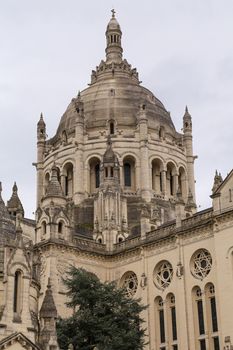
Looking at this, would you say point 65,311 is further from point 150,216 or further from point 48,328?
point 48,328

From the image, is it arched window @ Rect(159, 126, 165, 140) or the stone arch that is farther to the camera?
arched window @ Rect(159, 126, 165, 140)

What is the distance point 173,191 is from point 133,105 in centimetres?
1006

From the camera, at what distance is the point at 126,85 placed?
77.1 metres

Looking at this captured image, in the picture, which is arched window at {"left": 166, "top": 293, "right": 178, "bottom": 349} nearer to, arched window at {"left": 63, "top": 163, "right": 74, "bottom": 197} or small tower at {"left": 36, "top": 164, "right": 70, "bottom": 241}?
small tower at {"left": 36, "top": 164, "right": 70, "bottom": 241}

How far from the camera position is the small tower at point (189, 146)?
75.1 m

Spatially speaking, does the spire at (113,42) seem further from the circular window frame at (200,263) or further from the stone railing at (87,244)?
the circular window frame at (200,263)

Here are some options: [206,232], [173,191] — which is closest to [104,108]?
[173,191]

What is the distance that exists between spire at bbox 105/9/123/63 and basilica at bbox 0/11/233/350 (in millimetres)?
123

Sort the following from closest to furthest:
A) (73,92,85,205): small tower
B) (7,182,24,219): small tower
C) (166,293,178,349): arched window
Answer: (166,293,178,349): arched window, (7,182,24,219): small tower, (73,92,85,205): small tower

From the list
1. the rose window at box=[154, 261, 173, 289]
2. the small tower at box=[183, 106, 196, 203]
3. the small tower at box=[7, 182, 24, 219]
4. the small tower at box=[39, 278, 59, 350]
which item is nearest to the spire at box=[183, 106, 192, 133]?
the small tower at box=[183, 106, 196, 203]

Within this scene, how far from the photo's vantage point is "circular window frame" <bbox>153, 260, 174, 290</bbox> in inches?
2179

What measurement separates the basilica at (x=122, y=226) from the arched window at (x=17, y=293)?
2.2 inches

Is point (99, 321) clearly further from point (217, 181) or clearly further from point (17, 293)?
point (217, 181)

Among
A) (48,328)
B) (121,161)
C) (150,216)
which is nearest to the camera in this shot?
(48,328)
